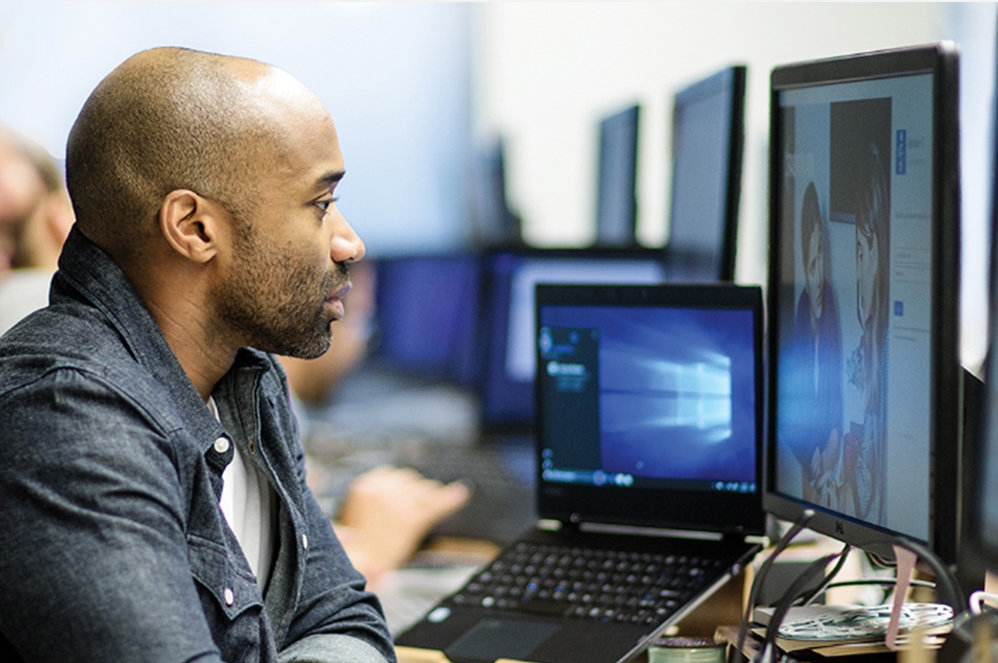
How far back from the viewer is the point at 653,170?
11.6ft

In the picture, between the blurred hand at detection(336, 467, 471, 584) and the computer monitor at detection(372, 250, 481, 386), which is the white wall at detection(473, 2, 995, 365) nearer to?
the computer monitor at detection(372, 250, 481, 386)

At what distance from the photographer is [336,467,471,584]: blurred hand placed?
175 centimetres

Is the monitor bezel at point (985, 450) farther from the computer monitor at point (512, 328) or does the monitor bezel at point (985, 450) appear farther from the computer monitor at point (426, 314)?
the computer monitor at point (426, 314)

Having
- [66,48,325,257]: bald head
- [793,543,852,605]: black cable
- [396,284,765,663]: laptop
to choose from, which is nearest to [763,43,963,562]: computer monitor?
[793,543,852,605]: black cable

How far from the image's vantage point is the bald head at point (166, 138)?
3.21 feet

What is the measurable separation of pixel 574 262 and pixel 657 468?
34.5 inches

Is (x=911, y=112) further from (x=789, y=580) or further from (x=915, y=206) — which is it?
(x=789, y=580)

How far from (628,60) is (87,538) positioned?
3.17m

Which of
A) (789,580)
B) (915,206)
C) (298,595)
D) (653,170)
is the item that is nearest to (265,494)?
(298,595)

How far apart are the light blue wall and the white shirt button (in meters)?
2.48

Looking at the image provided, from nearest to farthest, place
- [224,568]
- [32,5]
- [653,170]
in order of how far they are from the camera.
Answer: [224,568]
[32,5]
[653,170]

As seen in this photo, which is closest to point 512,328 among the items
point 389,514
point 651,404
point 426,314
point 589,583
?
point 426,314

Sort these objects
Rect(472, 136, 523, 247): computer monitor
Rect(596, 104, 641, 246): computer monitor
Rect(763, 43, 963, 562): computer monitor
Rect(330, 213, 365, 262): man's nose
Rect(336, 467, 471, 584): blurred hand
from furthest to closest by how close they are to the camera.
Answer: Rect(472, 136, 523, 247): computer monitor → Rect(596, 104, 641, 246): computer monitor → Rect(336, 467, 471, 584): blurred hand → Rect(330, 213, 365, 262): man's nose → Rect(763, 43, 963, 562): computer monitor

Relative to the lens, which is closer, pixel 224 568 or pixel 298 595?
pixel 224 568
